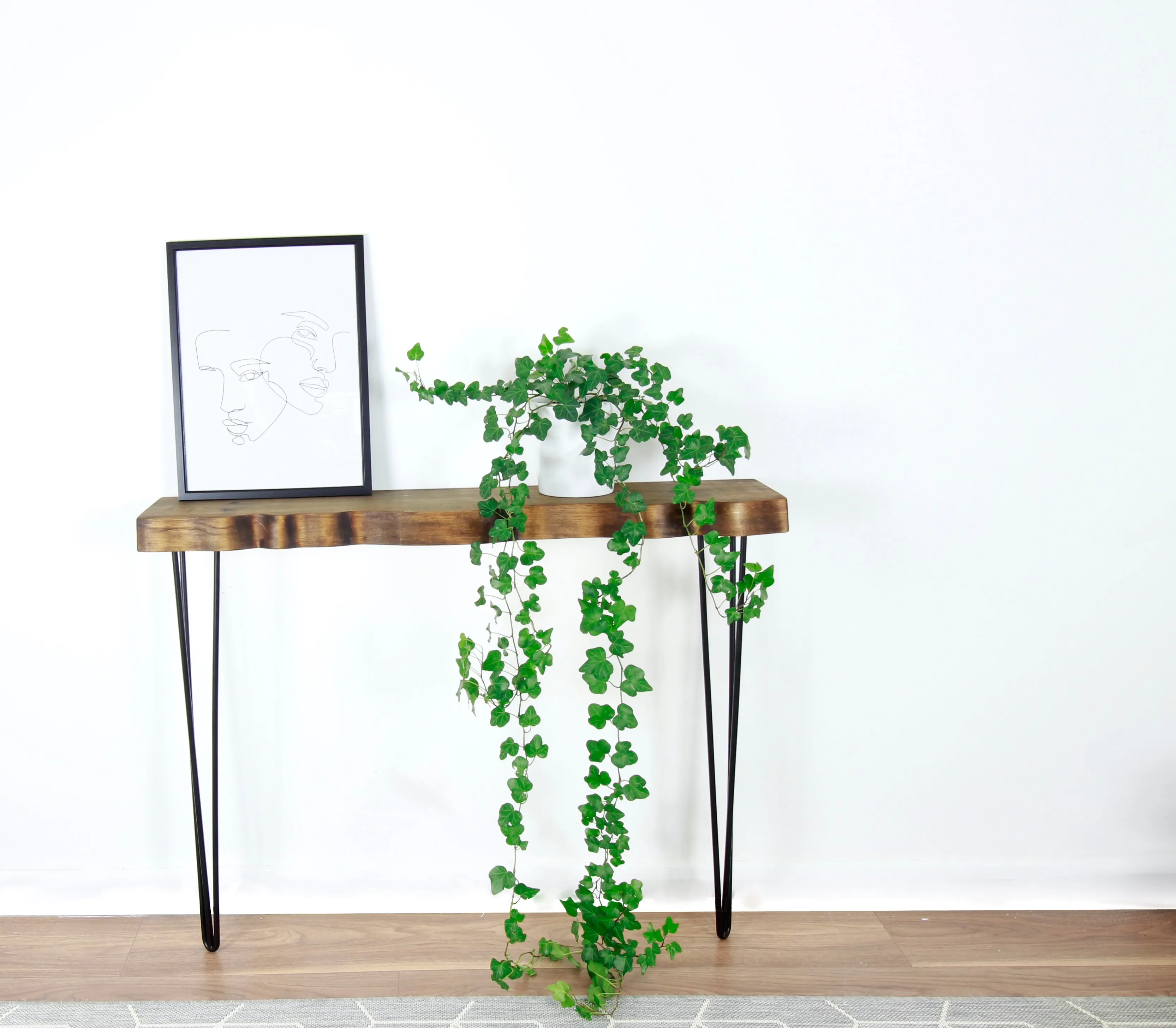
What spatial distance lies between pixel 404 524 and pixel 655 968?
35.9 inches

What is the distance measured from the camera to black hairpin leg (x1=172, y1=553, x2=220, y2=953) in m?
1.61

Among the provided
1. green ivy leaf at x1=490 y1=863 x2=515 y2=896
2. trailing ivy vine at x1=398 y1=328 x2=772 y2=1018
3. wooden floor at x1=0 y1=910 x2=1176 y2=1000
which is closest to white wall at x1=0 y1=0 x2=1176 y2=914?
wooden floor at x1=0 y1=910 x2=1176 y2=1000

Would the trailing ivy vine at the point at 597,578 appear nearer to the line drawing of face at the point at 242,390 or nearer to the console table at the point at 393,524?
the console table at the point at 393,524

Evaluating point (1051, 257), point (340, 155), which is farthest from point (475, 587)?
point (1051, 257)

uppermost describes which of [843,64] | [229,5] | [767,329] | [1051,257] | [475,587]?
[229,5]

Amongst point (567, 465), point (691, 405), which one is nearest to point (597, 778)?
point (567, 465)

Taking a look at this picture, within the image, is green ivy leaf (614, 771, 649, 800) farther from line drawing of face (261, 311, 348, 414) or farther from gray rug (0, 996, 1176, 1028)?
line drawing of face (261, 311, 348, 414)

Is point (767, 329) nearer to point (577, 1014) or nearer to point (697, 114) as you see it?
point (697, 114)

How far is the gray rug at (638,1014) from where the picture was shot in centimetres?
153

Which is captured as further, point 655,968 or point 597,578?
point 655,968

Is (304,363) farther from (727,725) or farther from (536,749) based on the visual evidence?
(727,725)

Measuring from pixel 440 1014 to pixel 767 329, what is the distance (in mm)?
1296

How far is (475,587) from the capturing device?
5.79 ft

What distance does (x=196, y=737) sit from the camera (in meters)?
1.77
